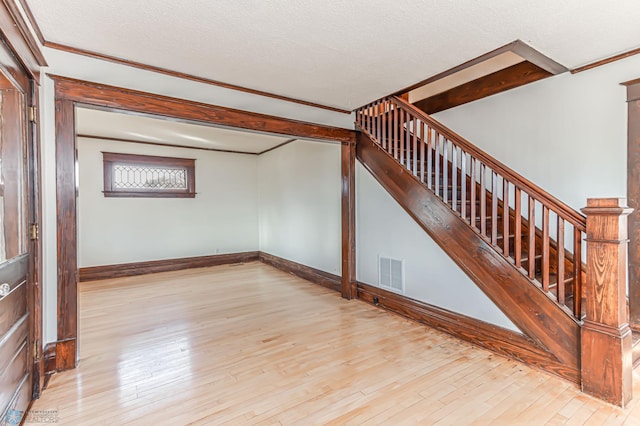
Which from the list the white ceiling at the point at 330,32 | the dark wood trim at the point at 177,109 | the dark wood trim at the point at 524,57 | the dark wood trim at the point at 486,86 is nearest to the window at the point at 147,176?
the dark wood trim at the point at 177,109

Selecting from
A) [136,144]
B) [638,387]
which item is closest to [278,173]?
[136,144]

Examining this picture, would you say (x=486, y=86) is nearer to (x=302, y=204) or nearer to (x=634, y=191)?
(x=634, y=191)

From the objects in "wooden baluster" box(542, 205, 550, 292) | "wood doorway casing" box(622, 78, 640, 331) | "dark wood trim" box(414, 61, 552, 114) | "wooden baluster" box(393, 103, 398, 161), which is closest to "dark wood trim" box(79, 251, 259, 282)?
"wooden baluster" box(393, 103, 398, 161)

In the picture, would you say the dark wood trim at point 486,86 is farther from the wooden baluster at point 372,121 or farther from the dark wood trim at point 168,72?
the dark wood trim at point 168,72

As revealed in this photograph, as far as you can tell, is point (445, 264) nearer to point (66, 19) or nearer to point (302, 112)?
point (302, 112)

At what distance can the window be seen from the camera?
5.46 meters

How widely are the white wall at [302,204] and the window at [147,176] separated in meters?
1.51

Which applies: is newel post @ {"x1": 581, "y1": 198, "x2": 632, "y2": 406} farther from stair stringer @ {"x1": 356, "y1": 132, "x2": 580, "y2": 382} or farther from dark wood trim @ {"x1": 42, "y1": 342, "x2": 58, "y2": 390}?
dark wood trim @ {"x1": 42, "y1": 342, "x2": 58, "y2": 390}

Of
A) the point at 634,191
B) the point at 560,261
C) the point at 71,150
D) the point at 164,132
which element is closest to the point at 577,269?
the point at 560,261

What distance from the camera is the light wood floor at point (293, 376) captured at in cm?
187

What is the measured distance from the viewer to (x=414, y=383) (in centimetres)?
219

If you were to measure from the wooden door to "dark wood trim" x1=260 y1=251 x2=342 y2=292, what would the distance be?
3264 millimetres

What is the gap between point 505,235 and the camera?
252cm

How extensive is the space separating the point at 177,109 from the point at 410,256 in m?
2.74
